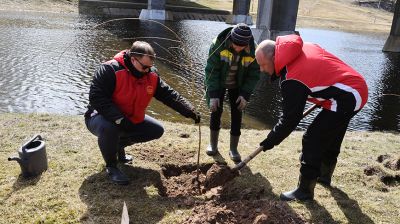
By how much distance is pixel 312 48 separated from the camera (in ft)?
14.5

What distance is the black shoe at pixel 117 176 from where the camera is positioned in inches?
195

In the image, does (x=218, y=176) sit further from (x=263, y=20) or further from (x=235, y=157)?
(x=263, y=20)

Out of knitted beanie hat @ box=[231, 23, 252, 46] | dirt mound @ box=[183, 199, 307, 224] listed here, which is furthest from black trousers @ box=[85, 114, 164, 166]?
knitted beanie hat @ box=[231, 23, 252, 46]

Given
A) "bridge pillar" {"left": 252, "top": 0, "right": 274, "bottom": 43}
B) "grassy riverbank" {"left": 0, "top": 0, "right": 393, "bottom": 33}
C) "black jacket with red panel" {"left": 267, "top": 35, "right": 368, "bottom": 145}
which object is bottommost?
"grassy riverbank" {"left": 0, "top": 0, "right": 393, "bottom": 33}

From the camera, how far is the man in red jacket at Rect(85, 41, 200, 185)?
184 inches

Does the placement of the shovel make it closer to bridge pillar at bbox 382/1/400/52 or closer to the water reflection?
the water reflection

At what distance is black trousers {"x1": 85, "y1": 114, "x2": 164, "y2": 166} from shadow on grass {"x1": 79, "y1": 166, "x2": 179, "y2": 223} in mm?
350

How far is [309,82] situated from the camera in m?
4.12

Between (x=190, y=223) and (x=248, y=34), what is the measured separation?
102 inches

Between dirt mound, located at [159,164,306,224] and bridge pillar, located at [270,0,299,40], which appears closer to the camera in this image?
dirt mound, located at [159,164,306,224]

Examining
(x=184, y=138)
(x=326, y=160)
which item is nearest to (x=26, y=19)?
(x=184, y=138)

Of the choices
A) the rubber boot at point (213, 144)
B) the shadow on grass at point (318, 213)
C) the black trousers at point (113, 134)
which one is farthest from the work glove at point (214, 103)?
the shadow on grass at point (318, 213)

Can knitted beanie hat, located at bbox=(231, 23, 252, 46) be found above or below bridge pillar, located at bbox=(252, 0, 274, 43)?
above

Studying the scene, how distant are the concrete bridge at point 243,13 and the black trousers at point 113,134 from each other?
18.4 metres
